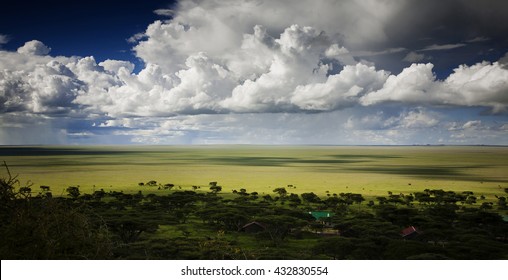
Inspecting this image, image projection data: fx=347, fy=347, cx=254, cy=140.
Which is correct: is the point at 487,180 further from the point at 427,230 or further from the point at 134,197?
the point at 134,197

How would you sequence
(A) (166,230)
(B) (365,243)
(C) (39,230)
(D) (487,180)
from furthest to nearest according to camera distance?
Answer: (D) (487,180) → (A) (166,230) → (B) (365,243) → (C) (39,230)

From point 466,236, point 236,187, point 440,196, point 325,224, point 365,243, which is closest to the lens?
point 365,243

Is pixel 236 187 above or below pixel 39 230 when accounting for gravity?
below

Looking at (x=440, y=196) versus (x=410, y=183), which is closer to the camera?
(x=440, y=196)

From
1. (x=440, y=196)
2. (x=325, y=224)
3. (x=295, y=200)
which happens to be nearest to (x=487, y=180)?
(x=440, y=196)

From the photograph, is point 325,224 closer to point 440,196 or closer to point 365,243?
point 365,243

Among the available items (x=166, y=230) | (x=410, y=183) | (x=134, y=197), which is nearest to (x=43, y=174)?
(x=134, y=197)
